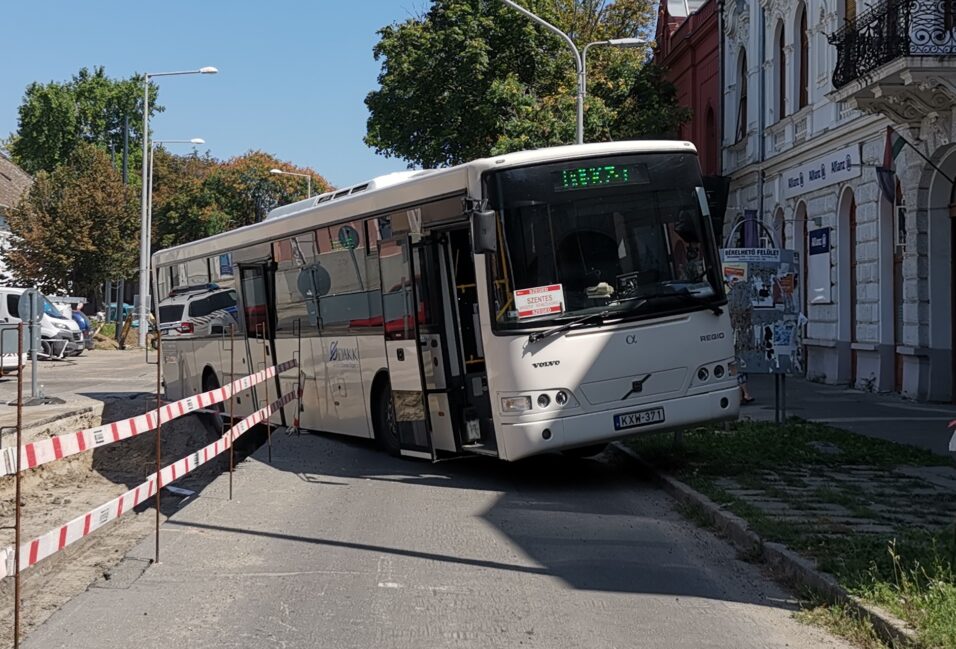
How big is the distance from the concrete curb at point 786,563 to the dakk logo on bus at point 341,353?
167 inches

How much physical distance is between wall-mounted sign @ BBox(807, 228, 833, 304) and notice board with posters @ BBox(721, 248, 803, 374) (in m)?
9.51

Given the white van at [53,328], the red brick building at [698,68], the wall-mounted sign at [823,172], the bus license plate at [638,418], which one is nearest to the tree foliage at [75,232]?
the white van at [53,328]

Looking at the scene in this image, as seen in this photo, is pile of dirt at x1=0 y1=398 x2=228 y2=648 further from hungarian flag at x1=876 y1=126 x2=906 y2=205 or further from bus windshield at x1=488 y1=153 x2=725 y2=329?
hungarian flag at x1=876 y1=126 x2=906 y2=205

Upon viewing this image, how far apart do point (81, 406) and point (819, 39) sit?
15790 mm

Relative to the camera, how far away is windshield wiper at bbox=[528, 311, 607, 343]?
10.5 m

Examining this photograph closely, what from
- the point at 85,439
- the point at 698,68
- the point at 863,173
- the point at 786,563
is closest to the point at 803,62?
the point at 863,173

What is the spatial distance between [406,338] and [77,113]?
76.2 meters

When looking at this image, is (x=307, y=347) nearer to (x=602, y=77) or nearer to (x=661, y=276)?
(x=661, y=276)

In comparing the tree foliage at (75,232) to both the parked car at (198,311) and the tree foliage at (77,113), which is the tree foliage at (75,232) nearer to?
the tree foliage at (77,113)

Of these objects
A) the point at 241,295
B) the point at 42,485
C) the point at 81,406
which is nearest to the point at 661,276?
the point at 241,295

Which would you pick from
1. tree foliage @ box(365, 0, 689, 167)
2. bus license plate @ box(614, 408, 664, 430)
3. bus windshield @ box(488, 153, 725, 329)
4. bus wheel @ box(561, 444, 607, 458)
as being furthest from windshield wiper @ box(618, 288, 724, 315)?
tree foliage @ box(365, 0, 689, 167)

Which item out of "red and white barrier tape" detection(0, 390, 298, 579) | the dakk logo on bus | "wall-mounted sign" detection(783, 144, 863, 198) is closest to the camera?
"red and white barrier tape" detection(0, 390, 298, 579)

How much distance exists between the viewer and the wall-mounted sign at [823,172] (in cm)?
2197

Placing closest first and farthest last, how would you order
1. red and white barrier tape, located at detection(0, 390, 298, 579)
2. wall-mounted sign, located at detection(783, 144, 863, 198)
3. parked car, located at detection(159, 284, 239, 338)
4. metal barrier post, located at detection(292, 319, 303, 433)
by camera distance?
red and white barrier tape, located at detection(0, 390, 298, 579) < metal barrier post, located at detection(292, 319, 303, 433) < parked car, located at detection(159, 284, 239, 338) < wall-mounted sign, located at detection(783, 144, 863, 198)
